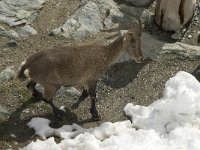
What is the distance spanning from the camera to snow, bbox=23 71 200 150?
31.3 ft

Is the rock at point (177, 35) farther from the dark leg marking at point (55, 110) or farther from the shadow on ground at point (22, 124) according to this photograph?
the dark leg marking at point (55, 110)

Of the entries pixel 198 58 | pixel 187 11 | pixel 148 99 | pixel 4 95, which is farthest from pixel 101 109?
pixel 187 11

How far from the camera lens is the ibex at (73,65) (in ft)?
32.1

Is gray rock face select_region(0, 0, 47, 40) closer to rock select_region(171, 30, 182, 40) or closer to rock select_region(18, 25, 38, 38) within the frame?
rock select_region(18, 25, 38, 38)

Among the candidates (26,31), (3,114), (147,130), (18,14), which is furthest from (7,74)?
(147,130)

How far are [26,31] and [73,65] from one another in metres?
3.08

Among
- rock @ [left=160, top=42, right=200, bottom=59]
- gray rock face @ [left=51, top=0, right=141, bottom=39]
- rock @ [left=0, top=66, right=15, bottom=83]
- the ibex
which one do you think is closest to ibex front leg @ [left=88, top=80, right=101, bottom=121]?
the ibex

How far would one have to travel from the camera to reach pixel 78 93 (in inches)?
440

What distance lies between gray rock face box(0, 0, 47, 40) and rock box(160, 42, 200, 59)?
3.52 m

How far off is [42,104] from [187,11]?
16.3 ft

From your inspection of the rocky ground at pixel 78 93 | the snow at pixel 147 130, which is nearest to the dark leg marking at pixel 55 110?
the rocky ground at pixel 78 93

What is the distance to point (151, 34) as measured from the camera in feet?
43.6

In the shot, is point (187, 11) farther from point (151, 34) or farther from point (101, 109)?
point (101, 109)

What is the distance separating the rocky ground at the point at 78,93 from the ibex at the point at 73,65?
1.14 feet
